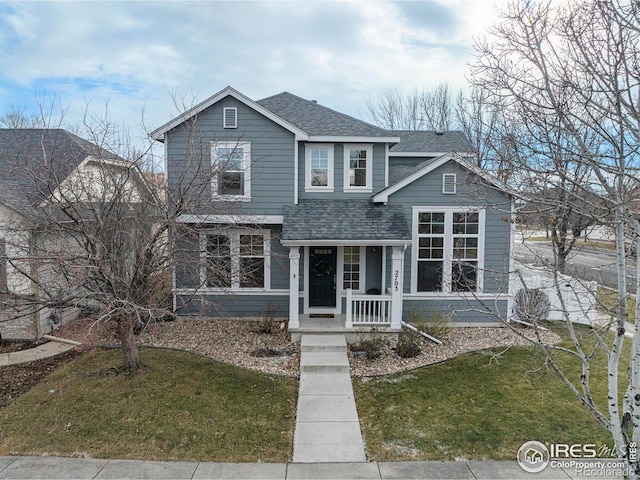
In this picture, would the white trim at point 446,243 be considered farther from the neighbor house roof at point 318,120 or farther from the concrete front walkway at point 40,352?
the concrete front walkway at point 40,352

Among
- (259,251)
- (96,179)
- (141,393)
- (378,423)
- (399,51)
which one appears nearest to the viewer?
(378,423)

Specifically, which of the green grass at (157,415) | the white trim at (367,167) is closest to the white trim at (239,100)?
the white trim at (367,167)

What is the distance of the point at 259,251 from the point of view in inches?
464

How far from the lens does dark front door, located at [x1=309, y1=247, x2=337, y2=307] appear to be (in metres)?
11.9

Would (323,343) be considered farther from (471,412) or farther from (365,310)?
(471,412)


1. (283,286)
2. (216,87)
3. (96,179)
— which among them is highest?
(216,87)

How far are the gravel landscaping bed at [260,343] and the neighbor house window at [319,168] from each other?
4.25 meters

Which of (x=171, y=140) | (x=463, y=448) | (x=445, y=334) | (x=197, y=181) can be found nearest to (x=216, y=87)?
(x=171, y=140)

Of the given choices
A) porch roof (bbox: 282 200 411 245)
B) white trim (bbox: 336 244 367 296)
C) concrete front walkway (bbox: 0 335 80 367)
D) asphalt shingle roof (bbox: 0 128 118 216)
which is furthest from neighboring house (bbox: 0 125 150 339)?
white trim (bbox: 336 244 367 296)

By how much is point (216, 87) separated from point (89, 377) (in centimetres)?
852

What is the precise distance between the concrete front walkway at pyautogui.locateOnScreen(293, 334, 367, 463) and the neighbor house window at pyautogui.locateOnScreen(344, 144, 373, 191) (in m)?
4.56

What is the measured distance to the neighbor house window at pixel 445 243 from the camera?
1127cm

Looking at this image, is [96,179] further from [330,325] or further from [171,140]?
[330,325]

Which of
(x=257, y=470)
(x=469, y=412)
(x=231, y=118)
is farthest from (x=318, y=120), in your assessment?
(x=257, y=470)
